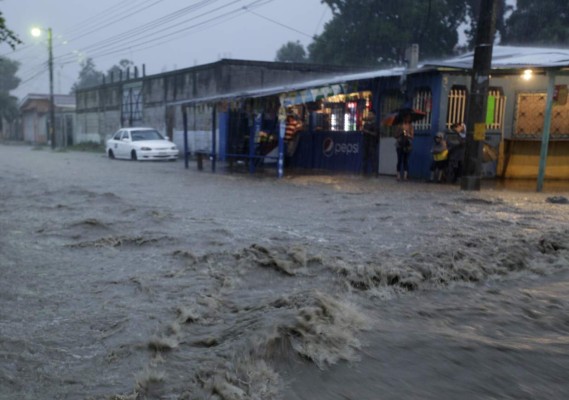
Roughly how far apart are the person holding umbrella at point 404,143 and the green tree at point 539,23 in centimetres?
1768

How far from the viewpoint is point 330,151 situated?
58.4 ft

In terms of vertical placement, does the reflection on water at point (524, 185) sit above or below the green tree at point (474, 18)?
below

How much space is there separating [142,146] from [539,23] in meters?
20.6

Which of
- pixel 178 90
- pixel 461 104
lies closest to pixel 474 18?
pixel 178 90

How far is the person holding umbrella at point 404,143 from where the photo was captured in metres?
13.7

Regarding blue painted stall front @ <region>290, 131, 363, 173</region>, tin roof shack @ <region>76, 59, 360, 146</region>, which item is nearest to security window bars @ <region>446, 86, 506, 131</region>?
blue painted stall front @ <region>290, 131, 363, 173</region>

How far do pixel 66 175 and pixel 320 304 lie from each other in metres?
14.2

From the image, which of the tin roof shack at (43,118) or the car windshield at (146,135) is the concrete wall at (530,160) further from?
the tin roof shack at (43,118)

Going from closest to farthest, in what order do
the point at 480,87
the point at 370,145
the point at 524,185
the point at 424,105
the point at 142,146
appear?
the point at 480,87 → the point at 524,185 → the point at 424,105 → the point at 370,145 → the point at 142,146

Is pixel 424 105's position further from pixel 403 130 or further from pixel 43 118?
pixel 43 118

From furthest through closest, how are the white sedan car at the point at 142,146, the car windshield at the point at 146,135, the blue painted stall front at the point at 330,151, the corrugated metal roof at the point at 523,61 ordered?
1. the car windshield at the point at 146,135
2. the white sedan car at the point at 142,146
3. the blue painted stall front at the point at 330,151
4. the corrugated metal roof at the point at 523,61

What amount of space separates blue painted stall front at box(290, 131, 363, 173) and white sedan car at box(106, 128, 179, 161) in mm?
6253

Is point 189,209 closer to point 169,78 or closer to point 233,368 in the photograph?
point 233,368

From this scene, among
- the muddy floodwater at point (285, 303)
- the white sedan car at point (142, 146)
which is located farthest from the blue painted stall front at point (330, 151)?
the muddy floodwater at point (285, 303)
